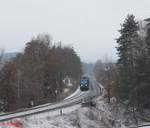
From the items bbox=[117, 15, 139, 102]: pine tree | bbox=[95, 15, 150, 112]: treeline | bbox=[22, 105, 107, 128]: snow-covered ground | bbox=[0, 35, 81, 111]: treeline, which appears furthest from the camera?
bbox=[0, 35, 81, 111]: treeline

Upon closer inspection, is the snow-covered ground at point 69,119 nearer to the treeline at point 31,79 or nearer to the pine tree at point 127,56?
the pine tree at point 127,56

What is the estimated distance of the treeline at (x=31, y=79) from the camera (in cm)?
6006

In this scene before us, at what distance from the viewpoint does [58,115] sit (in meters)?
41.7

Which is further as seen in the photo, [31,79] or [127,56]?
[31,79]

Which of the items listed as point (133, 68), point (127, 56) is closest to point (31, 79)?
Result: point (127, 56)

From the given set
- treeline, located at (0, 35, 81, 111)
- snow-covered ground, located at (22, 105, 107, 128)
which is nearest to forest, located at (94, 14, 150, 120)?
snow-covered ground, located at (22, 105, 107, 128)

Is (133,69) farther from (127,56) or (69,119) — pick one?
(69,119)

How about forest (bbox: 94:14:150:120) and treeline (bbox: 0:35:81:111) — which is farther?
treeline (bbox: 0:35:81:111)

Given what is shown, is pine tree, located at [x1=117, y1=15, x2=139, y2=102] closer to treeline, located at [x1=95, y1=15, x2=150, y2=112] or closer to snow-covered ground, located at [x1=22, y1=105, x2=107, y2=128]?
treeline, located at [x1=95, y1=15, x2=150, y2=112]

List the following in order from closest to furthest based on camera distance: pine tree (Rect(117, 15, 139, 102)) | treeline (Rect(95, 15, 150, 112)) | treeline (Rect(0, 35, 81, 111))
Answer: treeline (Rect(95, 15, 150, 112))
pine tree (Rect(117, 15, 139, 102))
treeline (Rect(0, 35, 81, 111))

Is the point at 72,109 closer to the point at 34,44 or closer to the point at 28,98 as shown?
the point at 28,98

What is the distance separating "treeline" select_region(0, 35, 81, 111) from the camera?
60062 millimetres

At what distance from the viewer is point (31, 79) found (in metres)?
66.9

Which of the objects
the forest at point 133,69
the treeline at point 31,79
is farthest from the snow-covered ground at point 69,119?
the treeline at point 31,79
